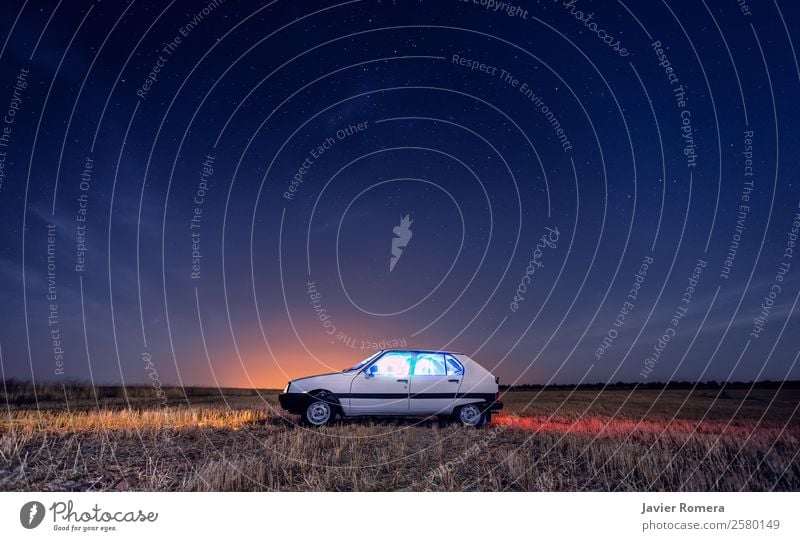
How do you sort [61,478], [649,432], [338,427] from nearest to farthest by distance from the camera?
[61,478] < [649,432] < [338,427]

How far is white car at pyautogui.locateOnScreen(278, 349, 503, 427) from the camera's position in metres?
13.1

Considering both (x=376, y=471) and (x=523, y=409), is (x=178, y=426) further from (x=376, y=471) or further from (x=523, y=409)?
(x=523, y=409)

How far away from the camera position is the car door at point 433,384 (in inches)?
529

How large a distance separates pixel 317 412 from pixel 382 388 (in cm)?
161

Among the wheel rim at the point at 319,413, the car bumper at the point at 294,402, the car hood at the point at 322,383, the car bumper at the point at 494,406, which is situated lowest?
the car bumper at the point at 494,406

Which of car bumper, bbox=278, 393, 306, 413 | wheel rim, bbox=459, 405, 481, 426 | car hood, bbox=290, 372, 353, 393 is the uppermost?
car hood, bbox=290, 372, 353, 393

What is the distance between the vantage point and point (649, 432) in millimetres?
10250

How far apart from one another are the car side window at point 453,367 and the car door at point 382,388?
1.03 metres

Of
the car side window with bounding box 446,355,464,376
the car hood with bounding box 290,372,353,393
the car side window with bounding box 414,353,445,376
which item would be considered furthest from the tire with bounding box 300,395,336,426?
the car side window with bounding box 446,355,464,376

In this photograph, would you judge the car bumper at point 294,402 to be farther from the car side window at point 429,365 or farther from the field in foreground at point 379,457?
the car side window at point 429,365

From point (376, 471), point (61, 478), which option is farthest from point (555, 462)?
point (61, 478)

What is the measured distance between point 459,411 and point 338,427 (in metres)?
3.10

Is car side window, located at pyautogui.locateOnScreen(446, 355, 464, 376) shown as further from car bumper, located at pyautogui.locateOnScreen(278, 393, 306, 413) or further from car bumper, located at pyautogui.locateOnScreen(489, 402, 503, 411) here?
car bumper, located at pyautogui.locateOnScreen(278, 393, 306, 413)

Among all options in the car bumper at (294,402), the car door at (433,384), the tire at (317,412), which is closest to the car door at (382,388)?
the car door at (433,384)
